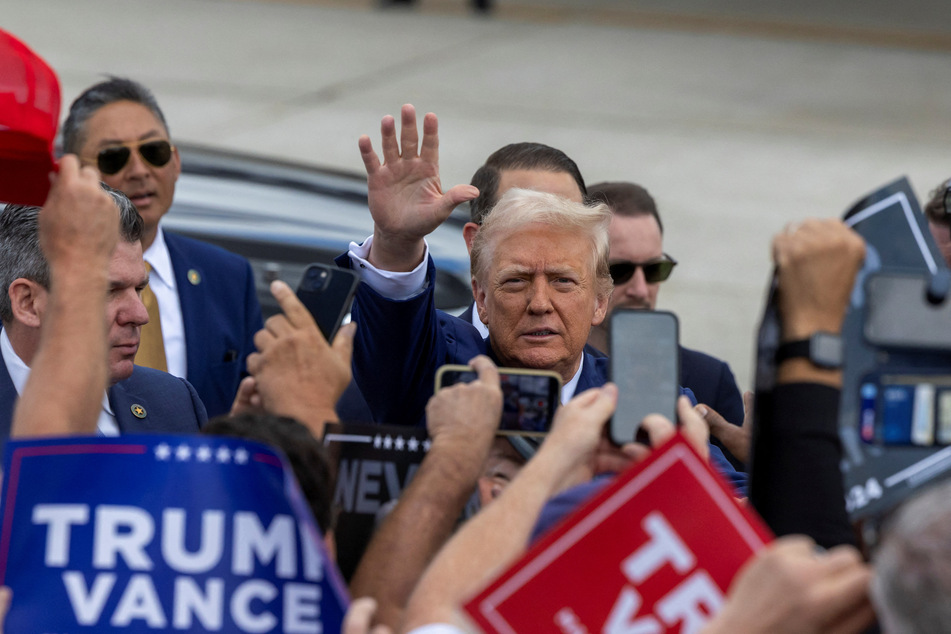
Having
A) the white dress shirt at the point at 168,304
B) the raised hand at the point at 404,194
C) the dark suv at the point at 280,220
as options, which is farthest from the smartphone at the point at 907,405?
the dark suv at the point at 280,220

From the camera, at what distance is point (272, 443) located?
1959 mm

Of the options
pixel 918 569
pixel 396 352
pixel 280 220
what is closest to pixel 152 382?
pixel 396 352

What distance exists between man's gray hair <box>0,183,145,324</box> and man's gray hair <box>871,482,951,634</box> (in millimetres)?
2099

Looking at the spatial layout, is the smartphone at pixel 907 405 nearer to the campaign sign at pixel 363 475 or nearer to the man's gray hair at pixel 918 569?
the man's gray hair at pixel 918 569

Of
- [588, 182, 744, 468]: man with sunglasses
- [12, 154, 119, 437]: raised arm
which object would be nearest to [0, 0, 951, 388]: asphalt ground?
[588, 182, 744, 468]: man with sunglasses

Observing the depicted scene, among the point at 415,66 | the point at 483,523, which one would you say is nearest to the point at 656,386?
the point at 483,523

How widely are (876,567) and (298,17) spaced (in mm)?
14572

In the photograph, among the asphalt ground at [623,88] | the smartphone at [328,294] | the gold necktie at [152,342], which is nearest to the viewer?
the smartphone at [328,294]

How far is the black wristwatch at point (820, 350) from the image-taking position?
1944 mm

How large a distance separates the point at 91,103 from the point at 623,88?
9.36 m

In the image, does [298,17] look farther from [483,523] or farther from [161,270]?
[483,523]

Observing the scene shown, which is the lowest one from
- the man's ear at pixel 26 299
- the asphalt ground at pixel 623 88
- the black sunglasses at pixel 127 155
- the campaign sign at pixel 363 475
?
the campaign sign at pixel 363 475

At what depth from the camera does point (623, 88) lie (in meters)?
13.1

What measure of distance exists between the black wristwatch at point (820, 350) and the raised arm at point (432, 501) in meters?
0.53
